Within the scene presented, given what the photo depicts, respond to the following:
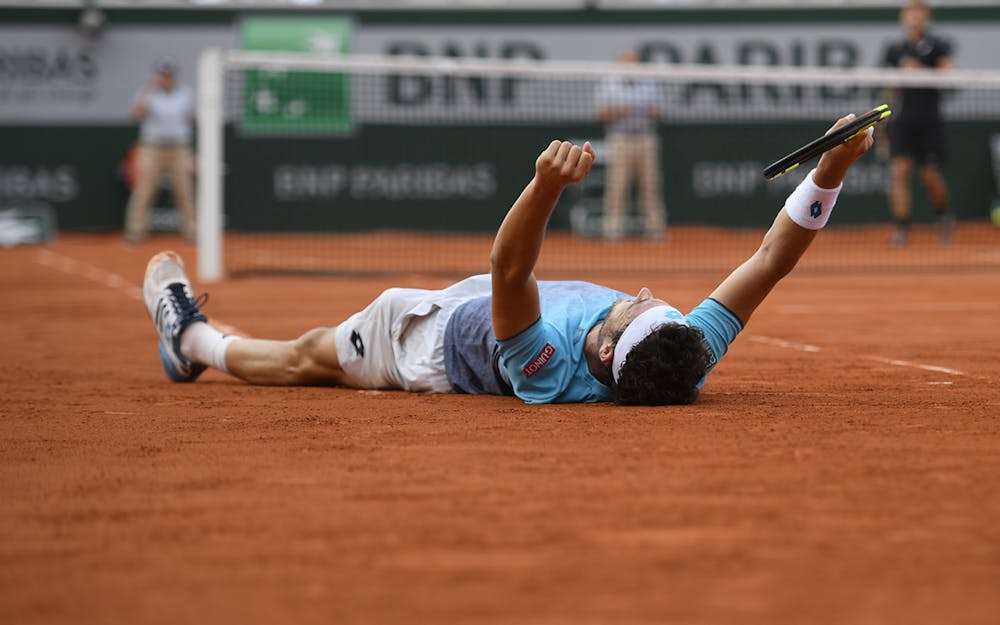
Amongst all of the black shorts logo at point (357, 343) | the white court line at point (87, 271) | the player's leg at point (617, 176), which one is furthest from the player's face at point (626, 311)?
the player's leg at point (617, 176)

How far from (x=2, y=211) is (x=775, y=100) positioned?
31.6 ft

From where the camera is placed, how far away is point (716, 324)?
427cm

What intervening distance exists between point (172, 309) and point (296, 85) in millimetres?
12473

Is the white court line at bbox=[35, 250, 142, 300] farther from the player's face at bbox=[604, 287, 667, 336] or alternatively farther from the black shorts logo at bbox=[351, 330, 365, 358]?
the player's face at bbox=[604, 287, 667, 336]

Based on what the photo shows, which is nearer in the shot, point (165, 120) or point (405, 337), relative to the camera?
point (405, 337)

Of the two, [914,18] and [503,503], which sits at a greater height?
[914,18]

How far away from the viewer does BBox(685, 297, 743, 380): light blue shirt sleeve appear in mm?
4234

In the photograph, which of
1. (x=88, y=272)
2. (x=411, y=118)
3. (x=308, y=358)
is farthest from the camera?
(x=411, y=118)

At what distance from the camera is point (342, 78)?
1753 cm

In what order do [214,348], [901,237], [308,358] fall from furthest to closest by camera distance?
[901,237]
[214,348]
[308,358]

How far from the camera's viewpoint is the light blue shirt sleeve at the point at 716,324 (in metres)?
4.23

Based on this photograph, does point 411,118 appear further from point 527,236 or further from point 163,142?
point 527,236

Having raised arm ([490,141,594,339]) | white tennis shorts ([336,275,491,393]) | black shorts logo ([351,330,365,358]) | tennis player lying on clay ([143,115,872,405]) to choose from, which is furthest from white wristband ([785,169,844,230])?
black shorts logo ([351,330,365,358])

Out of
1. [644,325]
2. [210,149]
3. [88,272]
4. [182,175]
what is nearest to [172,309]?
[644,325]
